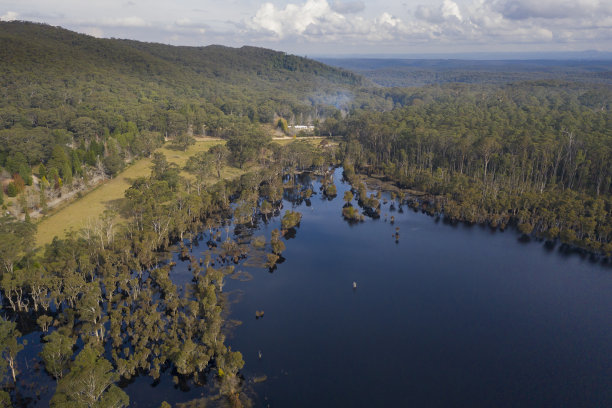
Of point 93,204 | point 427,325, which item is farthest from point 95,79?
point 427,325

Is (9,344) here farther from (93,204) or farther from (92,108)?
(92,108)

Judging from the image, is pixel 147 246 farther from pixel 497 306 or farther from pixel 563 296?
pixel 563 296

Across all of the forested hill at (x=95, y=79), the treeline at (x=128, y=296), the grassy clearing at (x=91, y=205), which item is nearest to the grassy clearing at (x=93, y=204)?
the grassy clearing at (x=91, y=205)

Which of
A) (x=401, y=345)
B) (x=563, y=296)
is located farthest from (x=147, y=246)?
(x=563, y=296)

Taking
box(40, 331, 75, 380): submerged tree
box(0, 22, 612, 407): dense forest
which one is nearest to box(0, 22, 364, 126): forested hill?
box(0, 22, 612, 407): dense forest

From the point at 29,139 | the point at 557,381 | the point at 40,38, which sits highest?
the point at 40,38

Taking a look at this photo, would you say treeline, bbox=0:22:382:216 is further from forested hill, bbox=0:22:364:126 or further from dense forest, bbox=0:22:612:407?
dense forest, bbox=0:22:612:407

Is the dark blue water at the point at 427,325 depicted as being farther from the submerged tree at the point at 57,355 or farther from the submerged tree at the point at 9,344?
the submerged tree at the point at 9,344
